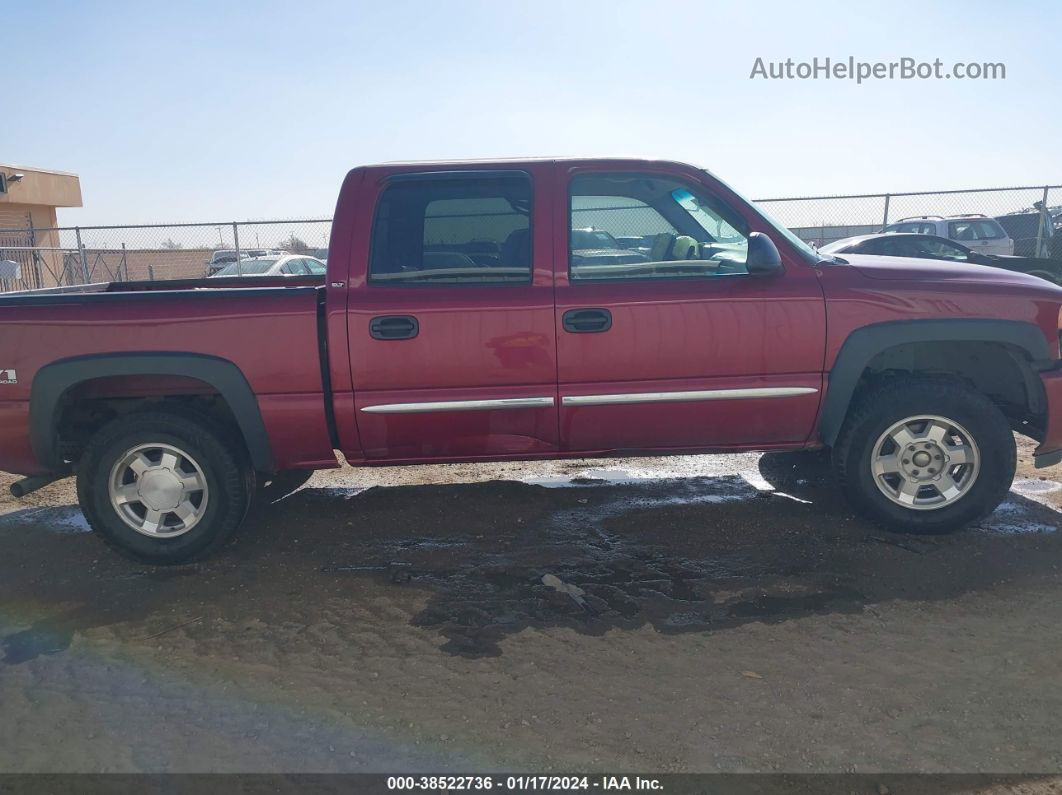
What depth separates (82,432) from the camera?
4.51m

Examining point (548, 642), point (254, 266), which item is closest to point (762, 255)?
point (548, 642)

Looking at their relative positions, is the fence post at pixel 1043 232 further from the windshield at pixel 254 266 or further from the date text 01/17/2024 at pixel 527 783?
the date text 01/17/2024 at pixel 527 783

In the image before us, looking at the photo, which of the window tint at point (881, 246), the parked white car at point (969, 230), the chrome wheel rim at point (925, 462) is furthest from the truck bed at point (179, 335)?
the parked white car at point (969, 230)

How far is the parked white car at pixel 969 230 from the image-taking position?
15.5 metres

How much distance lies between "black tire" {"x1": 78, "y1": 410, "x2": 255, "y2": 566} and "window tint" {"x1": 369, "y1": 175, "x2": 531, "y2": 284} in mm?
1360

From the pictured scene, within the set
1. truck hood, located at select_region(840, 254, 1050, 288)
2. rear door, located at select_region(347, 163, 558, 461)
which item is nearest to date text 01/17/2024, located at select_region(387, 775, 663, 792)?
rear door, located at select_region(347, 163, 558, 461)

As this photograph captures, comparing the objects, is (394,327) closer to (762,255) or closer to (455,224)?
(455,224)

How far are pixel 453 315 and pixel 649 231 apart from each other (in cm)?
118

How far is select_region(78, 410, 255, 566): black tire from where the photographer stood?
418 centimetres

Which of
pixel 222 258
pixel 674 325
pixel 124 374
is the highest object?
pixel 222 258

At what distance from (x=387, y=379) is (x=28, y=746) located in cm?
210

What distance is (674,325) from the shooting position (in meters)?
4.10

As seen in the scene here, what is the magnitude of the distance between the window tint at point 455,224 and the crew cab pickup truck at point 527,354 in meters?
0.01

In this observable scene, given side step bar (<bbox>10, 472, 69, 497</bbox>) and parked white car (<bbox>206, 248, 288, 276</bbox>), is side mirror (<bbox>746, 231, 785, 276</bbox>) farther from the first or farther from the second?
parked white car (<bbox>206, 248, 288, 276</bbox>)
